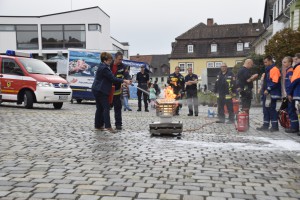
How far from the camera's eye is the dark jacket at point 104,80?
9.96m

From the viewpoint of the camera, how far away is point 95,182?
495cm

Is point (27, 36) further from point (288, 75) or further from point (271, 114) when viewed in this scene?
point (288, 75)

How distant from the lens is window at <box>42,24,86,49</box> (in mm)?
54875

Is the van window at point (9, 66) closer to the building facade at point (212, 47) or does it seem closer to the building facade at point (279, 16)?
the building facade at point (279, 16)

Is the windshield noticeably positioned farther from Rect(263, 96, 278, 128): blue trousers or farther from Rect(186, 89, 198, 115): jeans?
Rect(263, 96, 278, 128): blue trousers


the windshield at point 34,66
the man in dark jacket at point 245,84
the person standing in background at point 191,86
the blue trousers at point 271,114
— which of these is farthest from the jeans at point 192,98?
the windshield at point 34,66

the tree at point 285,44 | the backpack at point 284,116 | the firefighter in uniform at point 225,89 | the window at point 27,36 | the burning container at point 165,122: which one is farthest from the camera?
the window at point 27,36

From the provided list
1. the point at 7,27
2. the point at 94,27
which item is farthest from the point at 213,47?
the point at 7,27

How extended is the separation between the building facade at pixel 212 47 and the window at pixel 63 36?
23986 mm

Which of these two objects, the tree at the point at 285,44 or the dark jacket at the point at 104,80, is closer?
the dark jacket at the point at 104,80

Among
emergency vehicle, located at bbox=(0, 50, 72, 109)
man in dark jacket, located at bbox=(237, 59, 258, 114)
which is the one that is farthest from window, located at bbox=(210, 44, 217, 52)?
man in dark jacket, located at bbox=(237, 59, 258, 114)

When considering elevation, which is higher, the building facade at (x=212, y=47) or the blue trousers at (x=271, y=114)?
the building facade at (x=212, y=47)

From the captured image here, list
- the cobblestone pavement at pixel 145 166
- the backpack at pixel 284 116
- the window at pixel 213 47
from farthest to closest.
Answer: the window at pixel 213 47, the backpack at pixel 284 116, the cobblestone pavement at pixel 145 166

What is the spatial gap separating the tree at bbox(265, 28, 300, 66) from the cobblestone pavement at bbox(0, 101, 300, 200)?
55.0 ft
